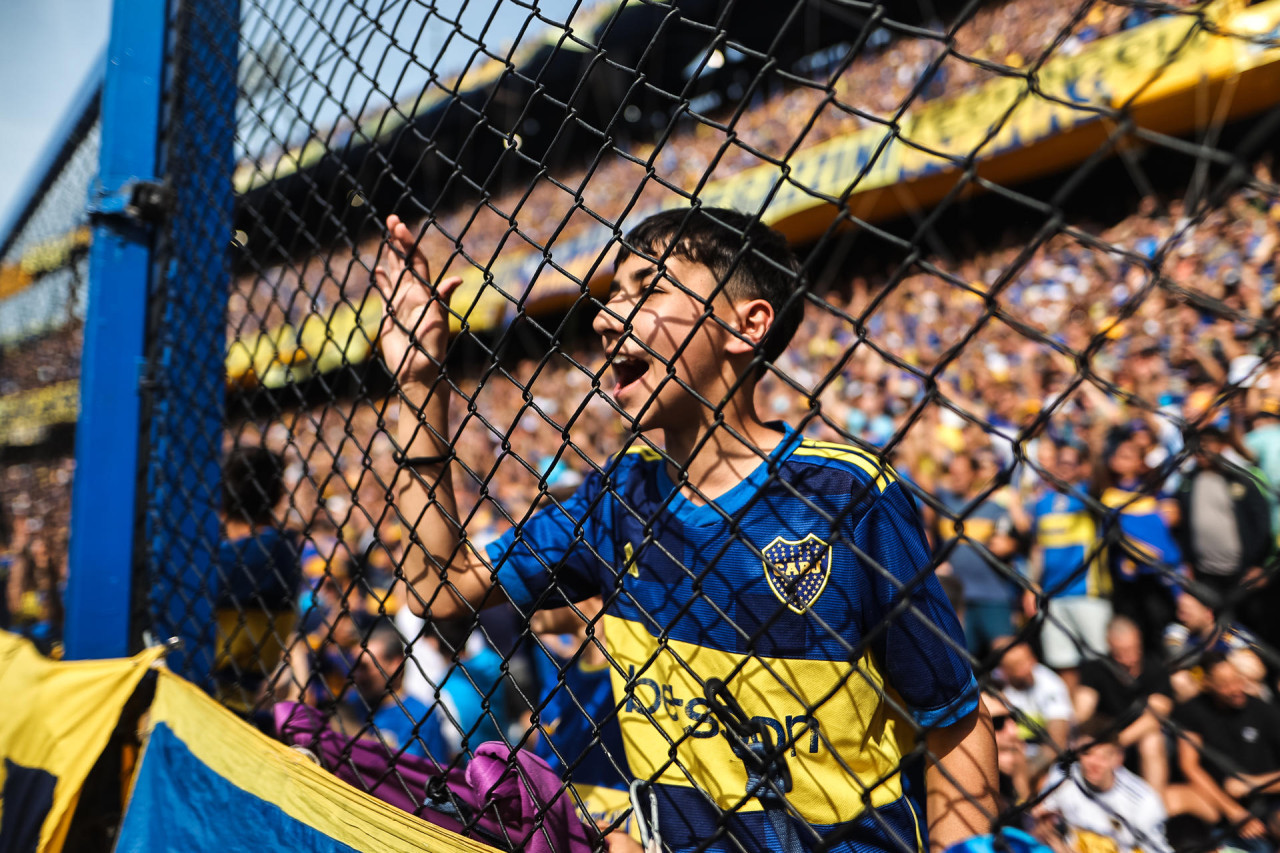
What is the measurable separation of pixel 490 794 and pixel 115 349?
5.75 ft

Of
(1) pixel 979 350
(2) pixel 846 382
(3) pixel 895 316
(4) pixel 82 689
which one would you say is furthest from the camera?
(3) pixel 895 316

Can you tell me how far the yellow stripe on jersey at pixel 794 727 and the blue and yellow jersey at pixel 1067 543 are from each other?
3443mm

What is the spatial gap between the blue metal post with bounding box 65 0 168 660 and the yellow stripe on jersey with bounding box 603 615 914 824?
5.55ft

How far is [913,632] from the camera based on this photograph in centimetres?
112

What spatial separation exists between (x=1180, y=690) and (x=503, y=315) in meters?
13.9

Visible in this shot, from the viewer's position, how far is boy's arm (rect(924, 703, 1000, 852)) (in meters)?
1.15

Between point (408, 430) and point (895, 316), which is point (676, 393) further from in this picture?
point (895, 316)

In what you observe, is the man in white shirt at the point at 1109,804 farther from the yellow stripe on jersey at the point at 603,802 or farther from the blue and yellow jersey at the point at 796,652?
the blue and yellow jersey at the point at 796,652

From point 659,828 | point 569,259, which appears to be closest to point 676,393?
point 659,828

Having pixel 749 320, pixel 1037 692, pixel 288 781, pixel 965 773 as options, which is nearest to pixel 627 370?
pixel 749 320

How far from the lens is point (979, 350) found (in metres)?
7.74

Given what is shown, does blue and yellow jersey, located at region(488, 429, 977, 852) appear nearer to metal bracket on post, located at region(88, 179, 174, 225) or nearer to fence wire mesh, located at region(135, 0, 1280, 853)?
fence wire mesh, located at region(135, 0, 1280, 853)

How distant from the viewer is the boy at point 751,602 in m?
1.12

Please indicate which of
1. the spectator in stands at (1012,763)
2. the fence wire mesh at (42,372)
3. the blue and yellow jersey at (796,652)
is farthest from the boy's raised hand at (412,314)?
the spectator in stands at (1012,763)
